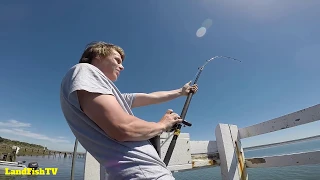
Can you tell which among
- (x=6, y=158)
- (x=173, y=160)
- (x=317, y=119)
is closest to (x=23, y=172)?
(x=6, y=158)

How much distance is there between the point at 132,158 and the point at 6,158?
1515 inches

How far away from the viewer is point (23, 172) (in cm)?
2453

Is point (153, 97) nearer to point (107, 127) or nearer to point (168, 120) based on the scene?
point (168, 120)

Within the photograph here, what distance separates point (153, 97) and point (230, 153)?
5.46 ft

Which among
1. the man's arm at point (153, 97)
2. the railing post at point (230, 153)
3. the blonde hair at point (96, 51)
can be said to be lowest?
the railing post at point (230, 153)

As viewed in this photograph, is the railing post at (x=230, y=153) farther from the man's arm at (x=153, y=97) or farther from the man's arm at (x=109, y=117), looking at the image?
the man's arm at (x=109, y=117)

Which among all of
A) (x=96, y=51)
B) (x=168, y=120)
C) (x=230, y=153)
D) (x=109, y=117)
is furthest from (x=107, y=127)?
(x=230, y=153)

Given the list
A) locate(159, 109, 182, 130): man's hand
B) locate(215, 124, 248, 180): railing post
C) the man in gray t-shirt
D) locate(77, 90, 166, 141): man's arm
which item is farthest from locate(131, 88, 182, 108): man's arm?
locate(215, 124, 248, 180): railing post

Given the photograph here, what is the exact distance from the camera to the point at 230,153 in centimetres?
285

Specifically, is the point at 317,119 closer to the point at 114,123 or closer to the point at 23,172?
the point at 114,123

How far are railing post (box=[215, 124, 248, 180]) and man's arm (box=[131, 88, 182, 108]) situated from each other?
107 cm


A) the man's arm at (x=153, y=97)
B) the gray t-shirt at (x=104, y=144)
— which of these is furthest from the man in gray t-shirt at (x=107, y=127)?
the man's arm at (x=153, y=97)

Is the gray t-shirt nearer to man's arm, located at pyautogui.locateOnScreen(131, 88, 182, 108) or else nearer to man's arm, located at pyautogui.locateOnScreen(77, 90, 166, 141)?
man's arm, located at pyautogui.locateOnScreen(77, 90, 166, 141)

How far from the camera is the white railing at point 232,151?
234cm
